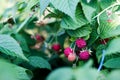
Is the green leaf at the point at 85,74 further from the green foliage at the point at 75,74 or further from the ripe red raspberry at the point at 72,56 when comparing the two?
the ripe red raspberry at the point at 72,56

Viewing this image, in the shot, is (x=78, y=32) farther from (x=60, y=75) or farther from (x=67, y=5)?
(x=60, y=75)

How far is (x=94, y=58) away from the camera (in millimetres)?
1404

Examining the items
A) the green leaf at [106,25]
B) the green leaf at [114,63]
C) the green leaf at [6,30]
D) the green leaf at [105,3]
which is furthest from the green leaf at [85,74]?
the green leaf at [6,30]

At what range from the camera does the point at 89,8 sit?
1.24 metres

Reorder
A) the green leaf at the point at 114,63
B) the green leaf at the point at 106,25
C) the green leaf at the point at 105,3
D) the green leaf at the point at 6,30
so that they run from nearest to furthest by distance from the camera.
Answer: the green leaf at the point at 114,63, the green leaf at the point at 106,25, the green leaf at the point at 105,3, the green leaf at the point at 6,30

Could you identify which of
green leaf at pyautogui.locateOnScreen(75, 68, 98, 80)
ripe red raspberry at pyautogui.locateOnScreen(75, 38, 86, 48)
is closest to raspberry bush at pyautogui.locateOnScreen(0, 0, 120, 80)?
ripe red raspberry at pyautogui.locateOnScreen(75, 38, 86, 48)

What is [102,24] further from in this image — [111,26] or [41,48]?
[41,48]

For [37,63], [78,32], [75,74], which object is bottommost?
[37,63]

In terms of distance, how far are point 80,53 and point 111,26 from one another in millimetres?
159

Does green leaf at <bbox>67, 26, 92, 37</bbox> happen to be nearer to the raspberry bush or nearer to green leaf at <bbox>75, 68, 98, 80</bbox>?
the raspberry bush

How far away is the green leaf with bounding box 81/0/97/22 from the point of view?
48.4 inches

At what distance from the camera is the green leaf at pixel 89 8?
4.03ft


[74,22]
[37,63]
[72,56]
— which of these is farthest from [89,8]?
[37,63]

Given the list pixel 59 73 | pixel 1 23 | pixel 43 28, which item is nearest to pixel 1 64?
pixel 59 73
